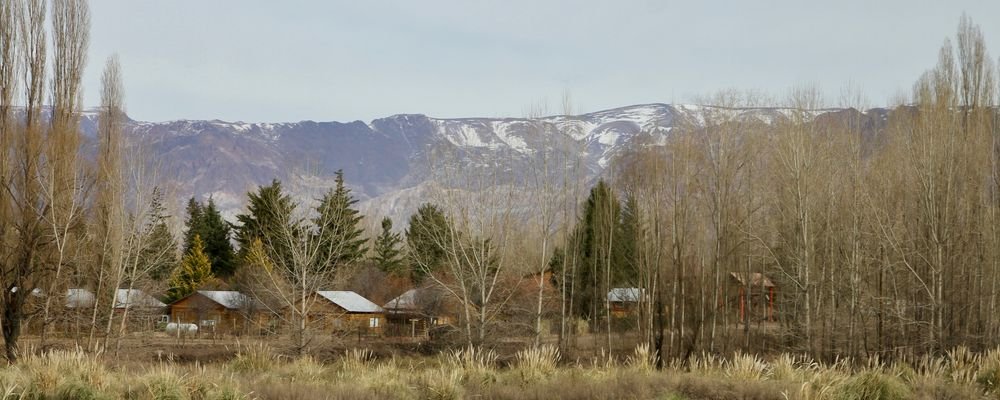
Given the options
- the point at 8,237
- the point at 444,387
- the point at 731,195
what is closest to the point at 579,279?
the point at 731,195

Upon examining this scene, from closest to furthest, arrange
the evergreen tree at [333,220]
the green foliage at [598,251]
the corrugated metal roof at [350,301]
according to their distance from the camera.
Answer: the evergreen tree at [333,220], the green foliage at [598,251], the corrugated metal roof at [350,301]

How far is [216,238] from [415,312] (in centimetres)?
1713

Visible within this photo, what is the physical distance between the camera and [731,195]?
112 ft

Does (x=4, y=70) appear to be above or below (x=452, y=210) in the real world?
above

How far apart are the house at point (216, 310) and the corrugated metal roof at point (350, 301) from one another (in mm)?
4051

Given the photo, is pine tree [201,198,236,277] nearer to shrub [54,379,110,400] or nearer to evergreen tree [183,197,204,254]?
evergreen tree [183,197,204,254]

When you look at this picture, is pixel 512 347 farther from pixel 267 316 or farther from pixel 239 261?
pixel 239 261

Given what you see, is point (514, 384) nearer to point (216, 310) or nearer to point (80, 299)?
point (80, 299)

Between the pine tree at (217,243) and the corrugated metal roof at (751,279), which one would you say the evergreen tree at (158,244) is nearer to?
the pine tree at (217,243)

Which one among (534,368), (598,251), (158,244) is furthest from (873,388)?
(158,244)

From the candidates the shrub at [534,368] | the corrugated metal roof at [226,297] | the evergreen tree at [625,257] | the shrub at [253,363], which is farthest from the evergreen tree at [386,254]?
the shrub at [534,368]

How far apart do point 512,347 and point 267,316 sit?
1665cm

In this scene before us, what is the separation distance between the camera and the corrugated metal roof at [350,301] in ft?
153

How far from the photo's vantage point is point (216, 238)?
55.3 m
